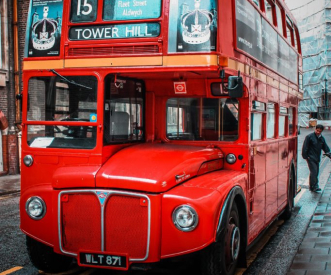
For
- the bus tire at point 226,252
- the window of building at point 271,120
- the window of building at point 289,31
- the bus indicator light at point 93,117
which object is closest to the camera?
the bus tire at point 226,252

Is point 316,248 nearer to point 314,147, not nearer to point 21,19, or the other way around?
point 314,147

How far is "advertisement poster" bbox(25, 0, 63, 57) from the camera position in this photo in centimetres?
575

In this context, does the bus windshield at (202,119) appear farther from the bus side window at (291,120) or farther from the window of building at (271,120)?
the bus side window at (291,120)

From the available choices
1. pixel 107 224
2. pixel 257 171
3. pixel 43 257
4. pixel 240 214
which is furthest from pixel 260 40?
pixel 43 257

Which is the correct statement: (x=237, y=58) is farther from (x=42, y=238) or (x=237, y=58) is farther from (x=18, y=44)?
(x=18, y=44)

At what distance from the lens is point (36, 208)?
5.27 metres

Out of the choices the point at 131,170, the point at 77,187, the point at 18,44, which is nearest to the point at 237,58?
the point at 131,170

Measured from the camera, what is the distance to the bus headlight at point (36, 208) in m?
5.23

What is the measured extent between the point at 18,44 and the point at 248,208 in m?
13.8

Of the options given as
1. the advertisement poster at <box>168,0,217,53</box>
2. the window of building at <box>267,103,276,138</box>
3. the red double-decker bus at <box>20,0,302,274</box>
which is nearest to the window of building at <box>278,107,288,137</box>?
the window of building at <box>267,103,276,138</box>

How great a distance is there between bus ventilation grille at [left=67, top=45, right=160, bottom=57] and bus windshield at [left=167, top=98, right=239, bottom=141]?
1.12m

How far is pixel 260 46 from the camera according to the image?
712cm

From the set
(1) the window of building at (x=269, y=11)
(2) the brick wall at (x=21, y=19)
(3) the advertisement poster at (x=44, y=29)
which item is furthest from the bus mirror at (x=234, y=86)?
(2) the brick wall at (x=21, y=19)

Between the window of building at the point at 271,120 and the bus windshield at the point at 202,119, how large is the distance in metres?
1.62
